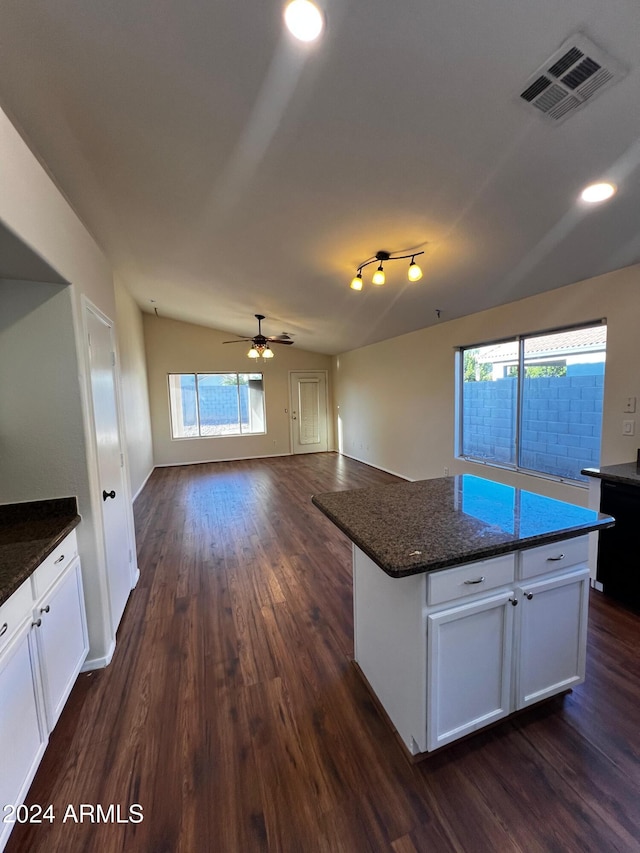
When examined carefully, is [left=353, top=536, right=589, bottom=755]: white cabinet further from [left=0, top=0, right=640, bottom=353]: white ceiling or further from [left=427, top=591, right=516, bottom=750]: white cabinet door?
[left=0, top=0, right=640, bottom=353]: white ceiling

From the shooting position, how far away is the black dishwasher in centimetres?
219

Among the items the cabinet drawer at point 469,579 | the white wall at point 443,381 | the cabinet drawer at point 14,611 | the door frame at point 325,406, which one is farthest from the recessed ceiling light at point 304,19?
the door frame at point 325,406

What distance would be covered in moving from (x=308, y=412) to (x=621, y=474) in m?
6.58

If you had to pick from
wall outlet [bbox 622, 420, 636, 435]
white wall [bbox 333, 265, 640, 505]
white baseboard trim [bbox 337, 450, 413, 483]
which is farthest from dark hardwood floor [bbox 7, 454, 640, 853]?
white baseboard trim [bbox 337, 450, 413, 483]

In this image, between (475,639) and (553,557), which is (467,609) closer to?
(475,639)

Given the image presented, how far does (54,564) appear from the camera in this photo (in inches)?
60.9

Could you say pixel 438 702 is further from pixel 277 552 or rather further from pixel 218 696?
pixel 277 552

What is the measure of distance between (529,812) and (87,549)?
2186mm

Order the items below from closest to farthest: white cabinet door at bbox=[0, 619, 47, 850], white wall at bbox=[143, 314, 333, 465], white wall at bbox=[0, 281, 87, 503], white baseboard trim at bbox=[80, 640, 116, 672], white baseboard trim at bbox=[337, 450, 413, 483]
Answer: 1. white cabinet door at bbox=[0, 619, 47, 850]
2. white wall at bbox=[0, 281, 87, 503]
3. white baseboard trim at bbox=[80, 640, 116, 672]
4. white baseboard trim at bbox=[337, 450, 413, 483]
5. white wall at bbox=[143, 314, 333, 465]

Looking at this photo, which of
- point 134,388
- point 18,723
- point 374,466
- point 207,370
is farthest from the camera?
point 207,370

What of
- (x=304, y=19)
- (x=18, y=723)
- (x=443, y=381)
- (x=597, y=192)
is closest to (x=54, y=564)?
(x=18, y=723)

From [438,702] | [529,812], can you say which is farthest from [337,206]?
[529,812]

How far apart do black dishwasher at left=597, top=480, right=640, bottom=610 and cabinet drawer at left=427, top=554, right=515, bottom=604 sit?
57.7 inches

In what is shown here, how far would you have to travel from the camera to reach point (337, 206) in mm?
2367
